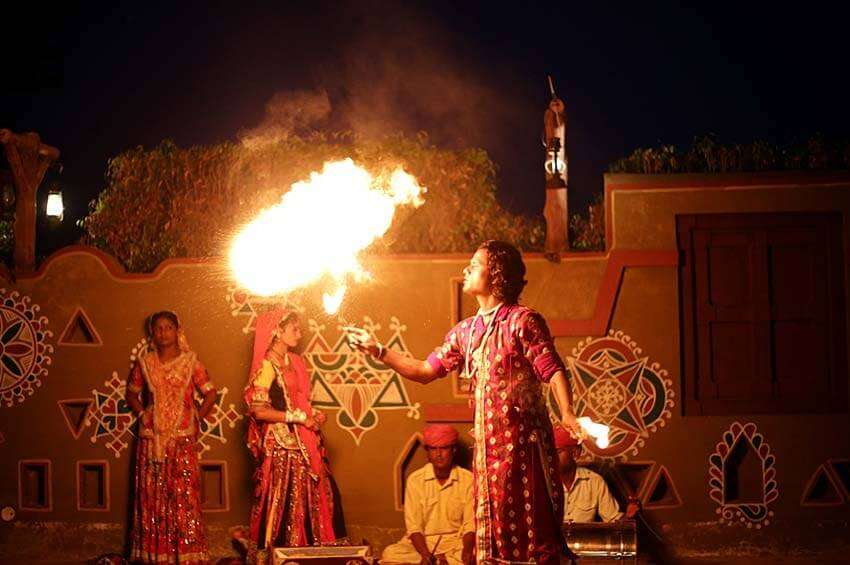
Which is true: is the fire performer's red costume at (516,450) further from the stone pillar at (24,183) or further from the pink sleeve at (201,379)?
the stone pillar at (24,183)

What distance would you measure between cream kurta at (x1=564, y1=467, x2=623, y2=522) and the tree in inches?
115

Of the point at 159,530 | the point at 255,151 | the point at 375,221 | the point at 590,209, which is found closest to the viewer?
the point at 375,221

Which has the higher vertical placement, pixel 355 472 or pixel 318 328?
pixel 318 328

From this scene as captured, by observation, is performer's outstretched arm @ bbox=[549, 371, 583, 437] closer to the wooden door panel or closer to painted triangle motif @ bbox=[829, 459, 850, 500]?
the wooden door panel

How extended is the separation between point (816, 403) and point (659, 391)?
1223mm

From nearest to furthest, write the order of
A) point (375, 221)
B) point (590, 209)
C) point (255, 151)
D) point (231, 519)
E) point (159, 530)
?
point (375, 221) → point (159, 530) → point (231, 519) → point (590, 209) → point (255, 151)

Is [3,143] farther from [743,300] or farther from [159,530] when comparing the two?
[743,300]

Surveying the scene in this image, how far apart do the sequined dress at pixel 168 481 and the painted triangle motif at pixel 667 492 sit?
3407mm

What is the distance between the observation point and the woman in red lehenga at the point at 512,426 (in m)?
5.92

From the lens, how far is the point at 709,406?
9.80 meters

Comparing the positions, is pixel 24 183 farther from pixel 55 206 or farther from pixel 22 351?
pixel 55 206

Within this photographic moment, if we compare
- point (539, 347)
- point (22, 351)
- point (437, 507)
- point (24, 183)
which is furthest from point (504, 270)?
point (24, 183)

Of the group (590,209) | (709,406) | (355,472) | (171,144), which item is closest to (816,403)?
(709,406)

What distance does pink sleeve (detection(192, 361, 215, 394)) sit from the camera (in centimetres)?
957
